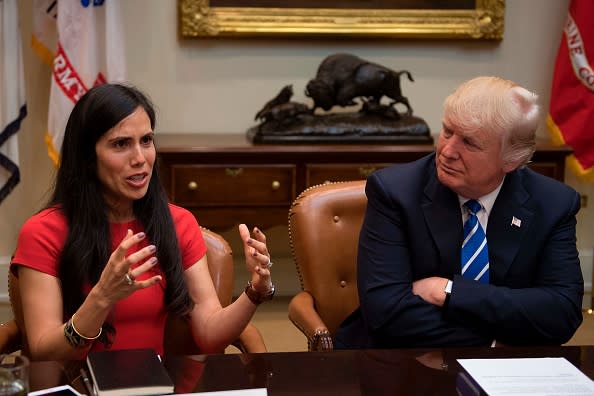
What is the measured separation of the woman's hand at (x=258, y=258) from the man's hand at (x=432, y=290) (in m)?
0.46

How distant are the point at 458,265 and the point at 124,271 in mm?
957

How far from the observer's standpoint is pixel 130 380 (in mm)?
1732

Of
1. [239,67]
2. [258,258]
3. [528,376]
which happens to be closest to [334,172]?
[239,67]

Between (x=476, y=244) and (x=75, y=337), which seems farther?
(x=476, y=244)

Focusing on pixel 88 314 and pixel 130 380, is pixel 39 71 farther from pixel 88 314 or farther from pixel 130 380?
pixel 130 380

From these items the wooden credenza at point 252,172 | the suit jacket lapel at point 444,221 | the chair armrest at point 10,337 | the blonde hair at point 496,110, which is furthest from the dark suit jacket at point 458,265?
the wooden credenza at point 252,172

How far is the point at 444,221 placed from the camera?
8.10 ft

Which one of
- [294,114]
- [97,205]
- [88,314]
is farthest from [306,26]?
[88,314]

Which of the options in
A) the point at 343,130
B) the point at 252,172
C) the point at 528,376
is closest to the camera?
the point at 528,376

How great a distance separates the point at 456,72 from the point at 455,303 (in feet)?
9.65

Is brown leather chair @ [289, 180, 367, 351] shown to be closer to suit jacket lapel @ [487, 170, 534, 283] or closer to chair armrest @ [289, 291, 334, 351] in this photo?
chair armrest @ [289, 291, 334, 351]

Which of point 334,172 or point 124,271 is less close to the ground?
point 124,271

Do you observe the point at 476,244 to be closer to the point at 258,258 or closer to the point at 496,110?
the point at 496,110

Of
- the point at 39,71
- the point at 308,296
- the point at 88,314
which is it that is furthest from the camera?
the point at 39,71
